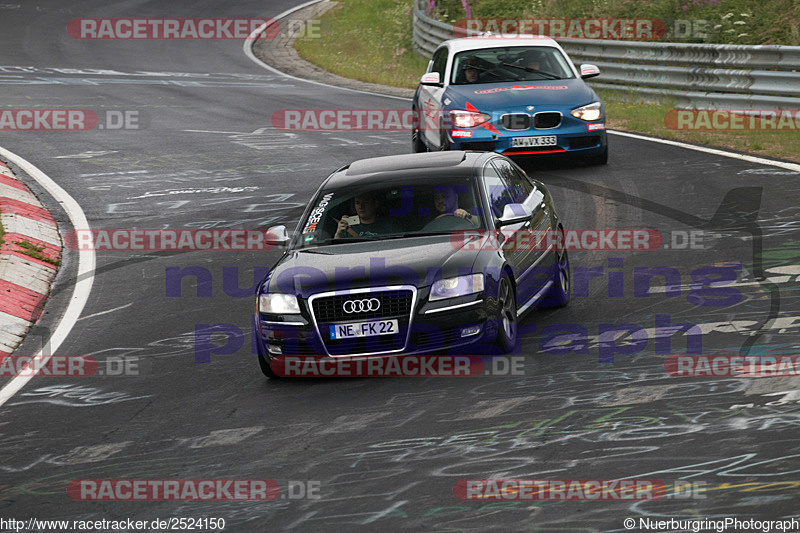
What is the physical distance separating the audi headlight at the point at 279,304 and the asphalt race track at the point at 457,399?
52 centimetres

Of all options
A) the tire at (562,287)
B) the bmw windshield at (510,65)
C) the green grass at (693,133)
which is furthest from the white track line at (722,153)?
the tire at (562,287)

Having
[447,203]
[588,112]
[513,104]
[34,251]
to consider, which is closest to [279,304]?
[447,203]

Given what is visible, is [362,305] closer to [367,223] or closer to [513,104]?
[367,223]

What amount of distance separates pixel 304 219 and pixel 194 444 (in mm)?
2767

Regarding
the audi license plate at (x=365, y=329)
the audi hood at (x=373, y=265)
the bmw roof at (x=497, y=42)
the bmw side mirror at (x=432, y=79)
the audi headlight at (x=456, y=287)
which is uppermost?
the bmw roof at (x=497, y=42)

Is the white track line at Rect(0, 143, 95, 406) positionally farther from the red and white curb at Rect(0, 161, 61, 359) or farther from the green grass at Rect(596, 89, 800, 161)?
the green grass at Rect(596, 89, 800, 161)

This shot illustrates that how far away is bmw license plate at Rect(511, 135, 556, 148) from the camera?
49.9 feet

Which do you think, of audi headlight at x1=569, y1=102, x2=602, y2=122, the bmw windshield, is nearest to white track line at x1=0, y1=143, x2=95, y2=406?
the bmw windshield

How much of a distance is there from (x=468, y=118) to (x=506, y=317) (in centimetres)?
739

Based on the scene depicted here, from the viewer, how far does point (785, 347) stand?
7.75m

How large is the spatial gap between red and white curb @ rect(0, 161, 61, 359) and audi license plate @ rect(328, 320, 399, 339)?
339 cm

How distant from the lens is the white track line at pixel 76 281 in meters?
8.90

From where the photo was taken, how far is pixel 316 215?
9.15 m

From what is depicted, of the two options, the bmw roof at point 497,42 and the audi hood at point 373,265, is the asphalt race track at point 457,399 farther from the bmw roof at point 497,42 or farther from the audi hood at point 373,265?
the bmw roof at point 497,42
